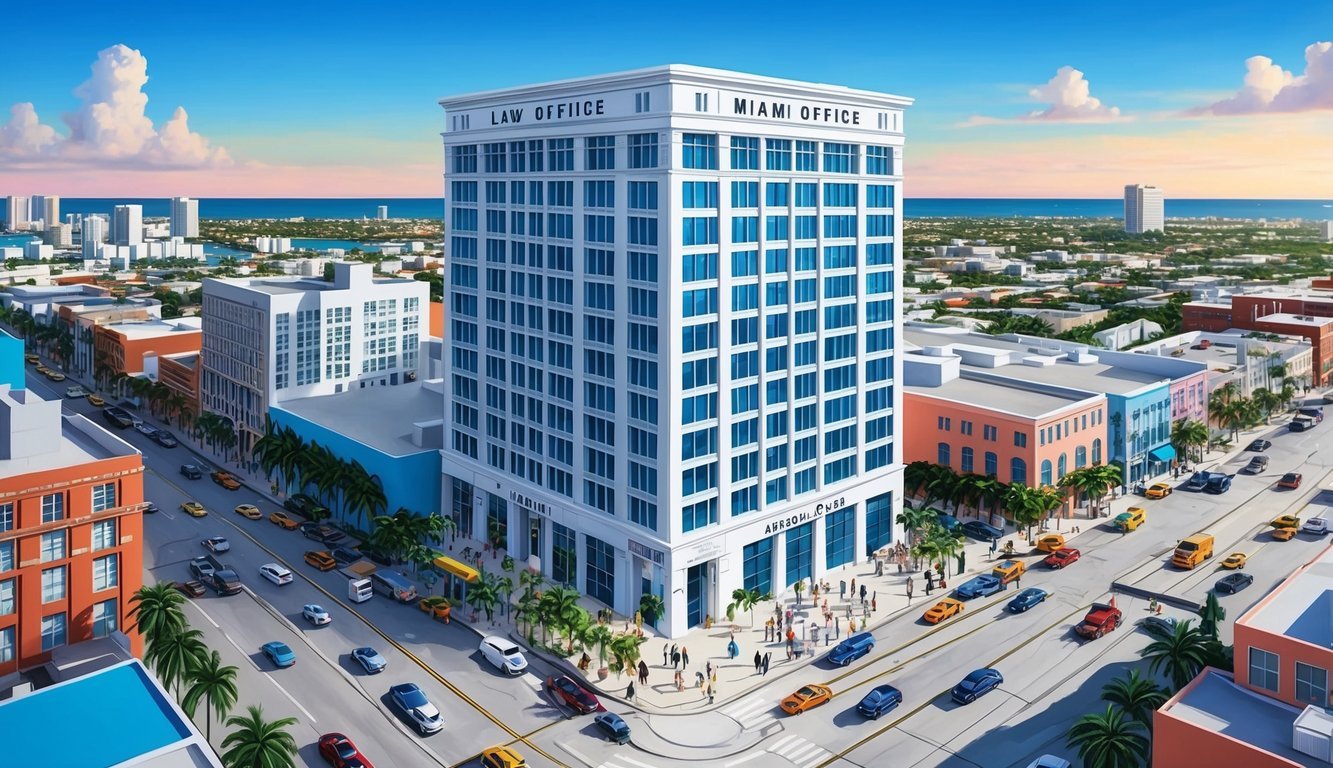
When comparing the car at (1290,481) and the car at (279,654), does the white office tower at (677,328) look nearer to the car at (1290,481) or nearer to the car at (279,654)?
the car at (279,654)

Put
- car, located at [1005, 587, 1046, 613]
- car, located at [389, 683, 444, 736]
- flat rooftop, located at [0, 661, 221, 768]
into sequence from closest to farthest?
flat rooftop, located at [0, 661, 221, 768] → car, located at [389, 683, 444, 736] → car, located at [1005, 587, 1046, 613]

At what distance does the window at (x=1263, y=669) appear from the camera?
40750 mm

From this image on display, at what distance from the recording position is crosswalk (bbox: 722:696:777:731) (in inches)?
2021

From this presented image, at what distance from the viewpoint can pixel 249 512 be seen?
8394 cm

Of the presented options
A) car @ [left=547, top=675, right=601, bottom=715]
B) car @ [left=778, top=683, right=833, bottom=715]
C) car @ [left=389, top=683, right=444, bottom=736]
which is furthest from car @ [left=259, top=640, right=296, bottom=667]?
car @ [left=778, top=683, right=833, bottom=715]

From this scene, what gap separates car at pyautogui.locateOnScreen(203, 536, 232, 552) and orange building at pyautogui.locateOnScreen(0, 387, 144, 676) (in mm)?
20615

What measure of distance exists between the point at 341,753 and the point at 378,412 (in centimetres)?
5002

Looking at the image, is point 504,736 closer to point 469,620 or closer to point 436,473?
point 469,620

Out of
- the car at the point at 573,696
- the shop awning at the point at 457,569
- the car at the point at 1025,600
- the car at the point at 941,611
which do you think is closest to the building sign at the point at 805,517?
the car at the point at 941,611

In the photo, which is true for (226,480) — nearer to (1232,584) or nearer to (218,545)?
(218,545)

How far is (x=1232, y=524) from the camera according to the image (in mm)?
83062

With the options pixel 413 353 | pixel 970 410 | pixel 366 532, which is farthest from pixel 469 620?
pixel 413 353

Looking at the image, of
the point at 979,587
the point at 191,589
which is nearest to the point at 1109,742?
the point at 979,587

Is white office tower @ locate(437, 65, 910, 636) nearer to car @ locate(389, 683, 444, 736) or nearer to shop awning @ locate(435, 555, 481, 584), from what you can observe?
shop awning @ locate(435, 555, 481, 584)
